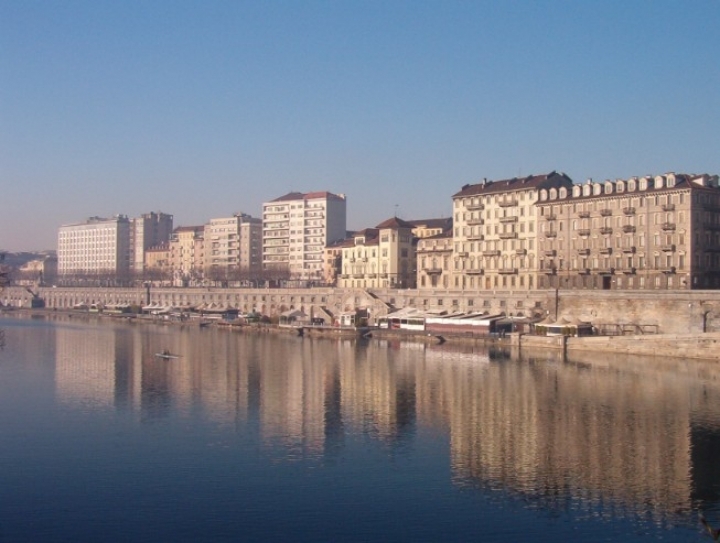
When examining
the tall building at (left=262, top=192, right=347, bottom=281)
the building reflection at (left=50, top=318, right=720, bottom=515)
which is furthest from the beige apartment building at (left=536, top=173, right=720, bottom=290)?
the tall building at (left=262, top=192, right=347, bottom=281)

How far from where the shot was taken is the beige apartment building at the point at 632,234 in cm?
6875

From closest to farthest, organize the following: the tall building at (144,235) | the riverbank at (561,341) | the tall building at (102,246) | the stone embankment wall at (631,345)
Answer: the stone embankment wall at (631,345)
the riverbank at (561,341)
the tall building at (144,235)
the tall building at (102,246)

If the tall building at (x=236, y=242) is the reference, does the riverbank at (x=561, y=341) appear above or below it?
Result: below

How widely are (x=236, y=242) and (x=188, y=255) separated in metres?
15.4

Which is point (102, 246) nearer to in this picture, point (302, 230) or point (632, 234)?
point (302, 230)

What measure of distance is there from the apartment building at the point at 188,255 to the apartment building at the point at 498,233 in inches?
3222

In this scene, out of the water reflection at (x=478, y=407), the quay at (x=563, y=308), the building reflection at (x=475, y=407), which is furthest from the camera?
the quay at (x=563, y=308)

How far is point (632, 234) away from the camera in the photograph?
72375 mm

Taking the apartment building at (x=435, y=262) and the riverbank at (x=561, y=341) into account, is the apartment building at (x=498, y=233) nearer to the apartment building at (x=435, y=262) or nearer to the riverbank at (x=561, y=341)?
the apartment building at (x=435, y=262)

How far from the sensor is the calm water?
2428 cm

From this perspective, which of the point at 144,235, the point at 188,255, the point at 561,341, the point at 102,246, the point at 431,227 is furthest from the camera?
the point at 102,246

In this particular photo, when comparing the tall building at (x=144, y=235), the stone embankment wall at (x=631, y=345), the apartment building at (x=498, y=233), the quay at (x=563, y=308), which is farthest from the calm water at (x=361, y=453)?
the tall building at (x=144, y=235)

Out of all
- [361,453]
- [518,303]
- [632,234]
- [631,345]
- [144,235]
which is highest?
[144,235]

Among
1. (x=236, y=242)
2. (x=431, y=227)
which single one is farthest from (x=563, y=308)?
(x=236, y=242)
